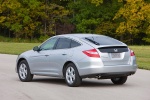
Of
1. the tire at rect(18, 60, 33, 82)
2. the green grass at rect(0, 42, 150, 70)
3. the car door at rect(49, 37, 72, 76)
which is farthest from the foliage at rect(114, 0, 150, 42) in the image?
the car door at rect(49, 37, 72, 76)

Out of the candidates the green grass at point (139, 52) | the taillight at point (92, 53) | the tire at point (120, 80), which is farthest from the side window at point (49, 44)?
the green grass at point (139, 52)

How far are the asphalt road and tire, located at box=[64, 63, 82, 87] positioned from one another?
19cm

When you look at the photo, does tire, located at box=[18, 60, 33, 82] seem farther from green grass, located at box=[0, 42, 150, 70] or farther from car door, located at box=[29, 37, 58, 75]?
green grass, located at box=[0, 42, 150, 70]

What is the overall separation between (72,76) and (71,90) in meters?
0.82

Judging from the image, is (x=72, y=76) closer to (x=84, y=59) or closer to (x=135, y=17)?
(x=84, y=59)

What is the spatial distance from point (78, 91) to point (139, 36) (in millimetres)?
52973

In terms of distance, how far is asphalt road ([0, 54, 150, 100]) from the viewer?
10.9 meters

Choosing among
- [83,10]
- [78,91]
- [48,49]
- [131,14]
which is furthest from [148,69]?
[83,10]

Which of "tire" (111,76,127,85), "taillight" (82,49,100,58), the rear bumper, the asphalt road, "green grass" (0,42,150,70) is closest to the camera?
the asphalt road

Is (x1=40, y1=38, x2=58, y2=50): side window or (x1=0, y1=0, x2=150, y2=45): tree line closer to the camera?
(x1=40, y1=38, x2=58, y2=50): side window

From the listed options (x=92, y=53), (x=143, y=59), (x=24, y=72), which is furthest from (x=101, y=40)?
(x=143, y=59)

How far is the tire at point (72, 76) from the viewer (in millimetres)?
12906

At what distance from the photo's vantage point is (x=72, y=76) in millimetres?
13047

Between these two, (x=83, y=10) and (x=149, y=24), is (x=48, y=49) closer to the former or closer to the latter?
(x=149, y=24)
